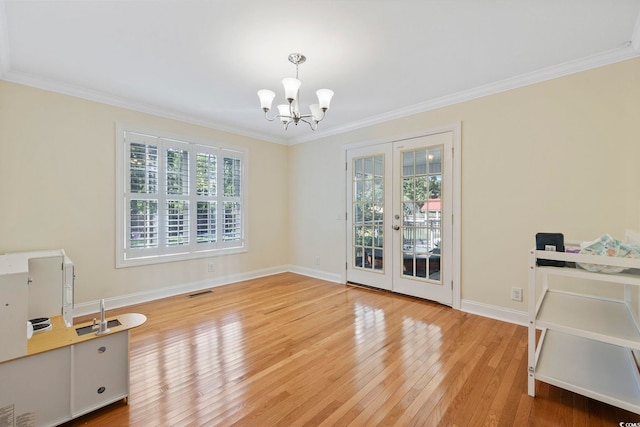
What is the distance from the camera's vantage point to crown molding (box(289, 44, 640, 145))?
2.44 metres

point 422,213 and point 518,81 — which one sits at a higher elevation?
point 518,81

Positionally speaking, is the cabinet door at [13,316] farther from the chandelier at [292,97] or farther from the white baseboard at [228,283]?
the white baseboard at [228,283]

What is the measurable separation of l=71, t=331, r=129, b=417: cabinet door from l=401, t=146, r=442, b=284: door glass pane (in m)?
3.21

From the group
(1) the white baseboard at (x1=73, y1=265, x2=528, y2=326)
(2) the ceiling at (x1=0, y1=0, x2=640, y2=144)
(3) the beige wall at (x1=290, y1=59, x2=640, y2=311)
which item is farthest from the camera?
(1) the white baseboard at (x1=73, y1=265, x2=528, y2=326)

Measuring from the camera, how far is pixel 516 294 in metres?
2.98

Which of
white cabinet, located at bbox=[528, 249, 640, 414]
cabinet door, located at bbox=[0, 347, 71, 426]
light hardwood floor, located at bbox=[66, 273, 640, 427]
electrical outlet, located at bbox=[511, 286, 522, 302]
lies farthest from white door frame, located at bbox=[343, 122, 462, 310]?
cabinet door, located at bbox=[0, 347, 71, 426]

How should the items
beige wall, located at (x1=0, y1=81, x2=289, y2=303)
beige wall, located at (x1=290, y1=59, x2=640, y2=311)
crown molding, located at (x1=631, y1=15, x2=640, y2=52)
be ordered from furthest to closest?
1. beige wall, located at (x1=0, y1=81, x2=289, y2=303)
2. beige wall, located at (x1=290, y1=59, x2=640, y2=311)
3. crown molding, located at (x1=631, y1=15, x2=640, y2=52)

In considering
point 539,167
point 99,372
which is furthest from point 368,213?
point 99,372

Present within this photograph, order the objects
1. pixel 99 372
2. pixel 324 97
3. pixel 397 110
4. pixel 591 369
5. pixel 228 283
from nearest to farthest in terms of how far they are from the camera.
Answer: pixel 99 372, pixel 591 369, pixel 324 97, pixel 397 110, pixel 228 283

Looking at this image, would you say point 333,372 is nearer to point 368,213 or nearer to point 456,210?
point 456,210

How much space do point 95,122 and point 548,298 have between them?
4.94 metres

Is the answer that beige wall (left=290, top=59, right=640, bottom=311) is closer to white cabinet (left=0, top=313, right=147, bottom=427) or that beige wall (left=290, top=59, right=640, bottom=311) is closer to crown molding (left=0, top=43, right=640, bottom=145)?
crown molding (left=0, top=43, right=640, bottom=145)

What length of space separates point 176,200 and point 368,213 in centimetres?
276

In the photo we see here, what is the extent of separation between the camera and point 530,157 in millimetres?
2902
